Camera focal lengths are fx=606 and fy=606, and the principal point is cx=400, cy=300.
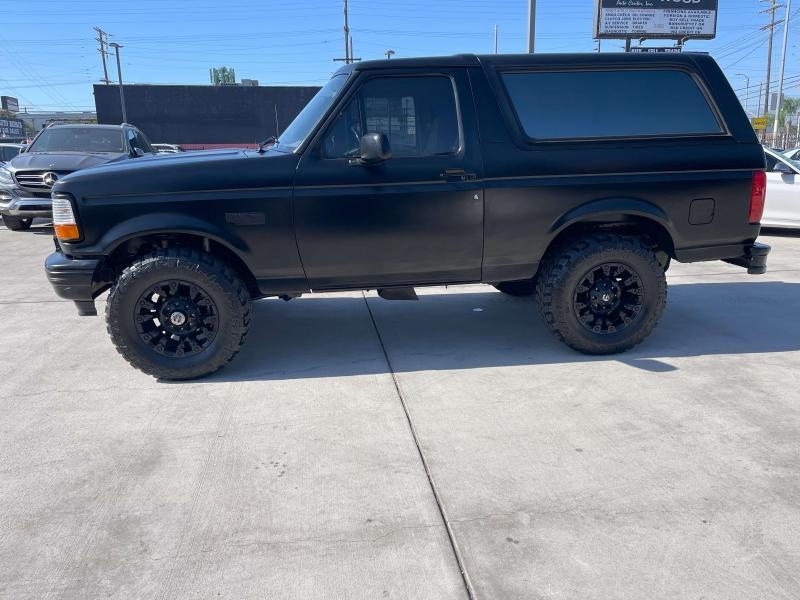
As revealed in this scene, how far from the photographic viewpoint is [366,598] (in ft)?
6.99

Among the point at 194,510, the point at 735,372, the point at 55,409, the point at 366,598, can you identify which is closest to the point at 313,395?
the point at 194,510

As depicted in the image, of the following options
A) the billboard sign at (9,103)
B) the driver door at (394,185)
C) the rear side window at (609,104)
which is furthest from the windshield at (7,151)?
the billboard sign at (9,103)

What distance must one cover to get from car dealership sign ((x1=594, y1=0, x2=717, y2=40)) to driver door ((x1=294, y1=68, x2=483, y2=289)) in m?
23.8

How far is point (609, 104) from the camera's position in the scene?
14.1ft

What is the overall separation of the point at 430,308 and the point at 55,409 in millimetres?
3256

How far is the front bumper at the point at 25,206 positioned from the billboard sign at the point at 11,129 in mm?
53391

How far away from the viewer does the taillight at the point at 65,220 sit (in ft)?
12.5

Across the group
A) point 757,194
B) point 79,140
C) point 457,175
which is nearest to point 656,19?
point 79,140

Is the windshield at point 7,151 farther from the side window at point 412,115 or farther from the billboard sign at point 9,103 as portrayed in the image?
the billboard sign at point 9,103

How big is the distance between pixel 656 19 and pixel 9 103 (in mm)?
79878

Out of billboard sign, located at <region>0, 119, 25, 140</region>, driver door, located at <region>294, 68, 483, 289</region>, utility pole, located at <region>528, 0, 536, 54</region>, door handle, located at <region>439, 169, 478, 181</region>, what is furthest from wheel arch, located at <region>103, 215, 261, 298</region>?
billboard sign, located at <region>0, 119, 25, 140</region>

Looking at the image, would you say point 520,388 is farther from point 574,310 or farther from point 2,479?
point 2,479

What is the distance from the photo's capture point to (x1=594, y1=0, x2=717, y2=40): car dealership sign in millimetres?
24672

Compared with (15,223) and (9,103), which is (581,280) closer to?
(15,223)
